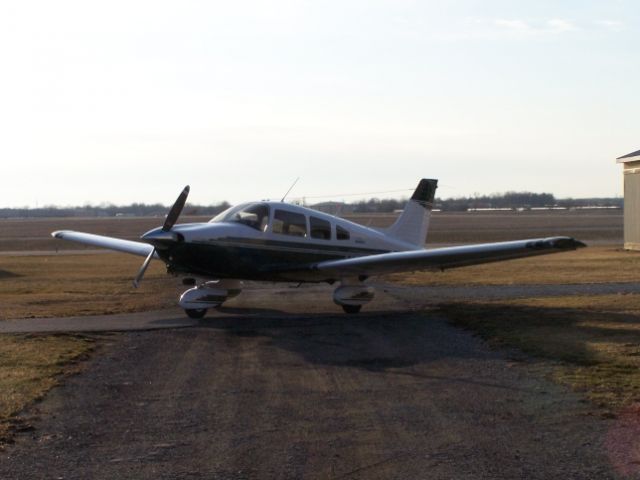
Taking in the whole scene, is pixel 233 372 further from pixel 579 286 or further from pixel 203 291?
pixel 579 286

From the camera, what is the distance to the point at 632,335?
14125 mm

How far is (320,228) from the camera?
1967 cm

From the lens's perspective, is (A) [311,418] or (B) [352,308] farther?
(B) [352,308]

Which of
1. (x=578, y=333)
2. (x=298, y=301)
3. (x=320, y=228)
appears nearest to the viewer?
(x=578, y=333)

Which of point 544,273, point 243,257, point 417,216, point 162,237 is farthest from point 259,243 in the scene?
point 544,273

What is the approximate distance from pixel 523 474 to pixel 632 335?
8116mm

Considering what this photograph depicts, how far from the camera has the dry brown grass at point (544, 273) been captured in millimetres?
25939

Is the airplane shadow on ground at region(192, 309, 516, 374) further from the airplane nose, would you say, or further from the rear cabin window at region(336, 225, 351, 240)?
the rear cabin window at region(336, 225, 351, 240)

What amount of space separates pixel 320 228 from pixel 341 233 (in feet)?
2.13

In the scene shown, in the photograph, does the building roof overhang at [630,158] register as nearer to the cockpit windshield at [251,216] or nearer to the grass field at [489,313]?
the grass field at [489,313]

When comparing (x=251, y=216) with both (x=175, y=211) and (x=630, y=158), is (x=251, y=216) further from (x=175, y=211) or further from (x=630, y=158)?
(x=630, y=158)

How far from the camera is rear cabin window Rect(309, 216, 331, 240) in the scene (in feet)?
64.0

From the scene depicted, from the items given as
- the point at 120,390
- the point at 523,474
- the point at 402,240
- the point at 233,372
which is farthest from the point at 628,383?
the point at 402,240

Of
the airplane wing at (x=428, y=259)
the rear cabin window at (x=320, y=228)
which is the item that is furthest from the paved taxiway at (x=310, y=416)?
the rear cabin window at (x=320, y=228)
